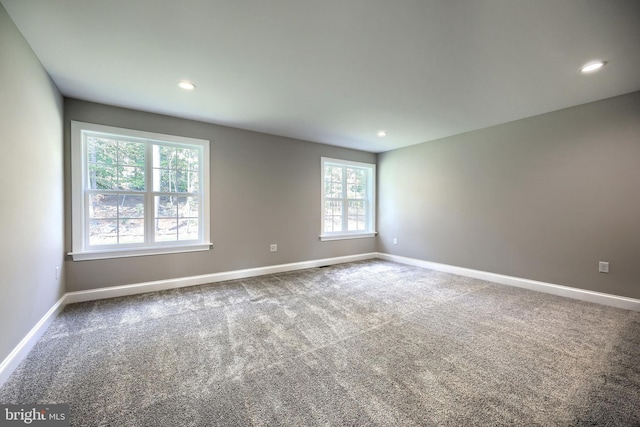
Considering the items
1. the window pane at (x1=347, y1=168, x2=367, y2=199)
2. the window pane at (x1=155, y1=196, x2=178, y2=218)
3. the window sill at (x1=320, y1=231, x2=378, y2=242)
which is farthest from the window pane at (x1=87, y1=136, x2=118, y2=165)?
the window pane at (x1=347, y1=168, x2=367, y2=199)

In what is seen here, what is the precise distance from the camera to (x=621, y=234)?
3.00 m

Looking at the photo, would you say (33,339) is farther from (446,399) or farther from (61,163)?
(446,399)

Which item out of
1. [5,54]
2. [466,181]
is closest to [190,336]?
[5,54]

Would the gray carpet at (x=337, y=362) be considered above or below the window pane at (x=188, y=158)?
below

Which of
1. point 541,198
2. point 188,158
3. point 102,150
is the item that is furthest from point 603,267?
point 102,150

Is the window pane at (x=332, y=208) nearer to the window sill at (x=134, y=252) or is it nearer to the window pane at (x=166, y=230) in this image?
the window sill at (x=134, y=252)

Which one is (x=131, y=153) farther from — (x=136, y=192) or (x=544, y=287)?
(x=544, y=287)

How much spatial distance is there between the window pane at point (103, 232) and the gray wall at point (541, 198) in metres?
4.88

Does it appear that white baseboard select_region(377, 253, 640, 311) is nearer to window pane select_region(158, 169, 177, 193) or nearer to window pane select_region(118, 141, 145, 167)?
window pane select_region(158, 169, 177, 193)

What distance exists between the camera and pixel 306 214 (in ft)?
16.1

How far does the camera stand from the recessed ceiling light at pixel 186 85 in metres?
2.65

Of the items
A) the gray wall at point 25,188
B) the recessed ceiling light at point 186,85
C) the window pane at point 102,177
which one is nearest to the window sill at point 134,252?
the gray wall at point 25,188

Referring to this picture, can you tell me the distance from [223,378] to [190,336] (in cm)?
77

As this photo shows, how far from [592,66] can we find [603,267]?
2323 millimetres
